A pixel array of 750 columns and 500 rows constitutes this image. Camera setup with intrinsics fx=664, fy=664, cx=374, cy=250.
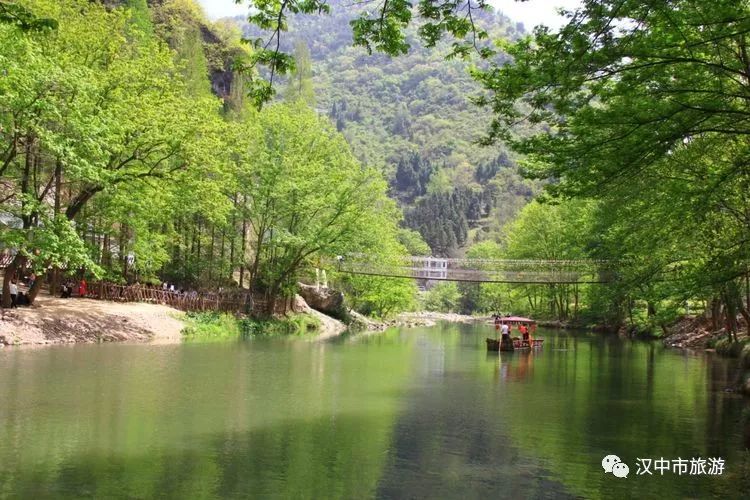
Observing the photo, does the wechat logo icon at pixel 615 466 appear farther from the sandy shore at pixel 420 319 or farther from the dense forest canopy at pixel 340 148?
the sandy shore at pixel 420 319

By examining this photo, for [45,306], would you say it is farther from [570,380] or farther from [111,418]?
[570,380]

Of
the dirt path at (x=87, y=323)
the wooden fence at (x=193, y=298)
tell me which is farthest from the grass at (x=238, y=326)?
the wooden fence at (x=193, y=298)

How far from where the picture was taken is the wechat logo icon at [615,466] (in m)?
9.55

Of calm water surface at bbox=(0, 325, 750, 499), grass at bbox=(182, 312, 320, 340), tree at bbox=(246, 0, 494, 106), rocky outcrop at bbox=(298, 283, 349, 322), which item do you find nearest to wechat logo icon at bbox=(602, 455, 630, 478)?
calm water surface at bbox=(0, 325, 750, 499)

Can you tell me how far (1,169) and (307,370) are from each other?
12311mm

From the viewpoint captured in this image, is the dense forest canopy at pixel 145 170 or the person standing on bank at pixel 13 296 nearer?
the dense forest canopy at pixel 145 170

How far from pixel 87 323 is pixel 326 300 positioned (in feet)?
83.3

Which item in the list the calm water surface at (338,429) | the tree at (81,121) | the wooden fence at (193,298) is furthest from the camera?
the wooden fence at (193,298)

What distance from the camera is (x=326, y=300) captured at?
163ft

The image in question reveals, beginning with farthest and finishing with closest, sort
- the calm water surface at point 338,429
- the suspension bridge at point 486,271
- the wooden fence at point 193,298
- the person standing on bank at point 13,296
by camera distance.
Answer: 1. the suspension bridge at point 486,271
2. the wooden fence at point 193,298
3. the person standing on bank at point 13,296
4. the calm water surface at point 338,429

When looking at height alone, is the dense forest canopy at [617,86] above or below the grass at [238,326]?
above

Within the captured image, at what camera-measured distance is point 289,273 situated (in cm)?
4034

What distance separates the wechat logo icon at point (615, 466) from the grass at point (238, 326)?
75.1ft

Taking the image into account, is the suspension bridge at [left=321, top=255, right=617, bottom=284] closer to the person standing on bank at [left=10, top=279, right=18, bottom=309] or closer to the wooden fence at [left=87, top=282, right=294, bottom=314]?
the wooden fence at [left=87, top=282, right=294, bottom=314]
